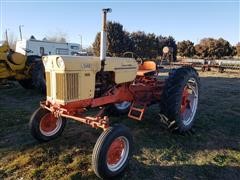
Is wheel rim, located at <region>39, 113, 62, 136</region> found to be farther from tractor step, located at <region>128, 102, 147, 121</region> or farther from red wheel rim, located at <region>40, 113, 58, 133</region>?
tractor step, located at <region>128, 102, 147, 121</region>

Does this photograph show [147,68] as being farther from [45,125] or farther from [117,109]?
[45,125]

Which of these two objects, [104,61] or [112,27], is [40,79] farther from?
[112,27]

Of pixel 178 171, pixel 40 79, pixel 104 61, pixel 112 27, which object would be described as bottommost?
pixel 178 171

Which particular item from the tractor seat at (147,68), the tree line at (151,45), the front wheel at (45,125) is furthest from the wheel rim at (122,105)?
the tree line at (151,45)

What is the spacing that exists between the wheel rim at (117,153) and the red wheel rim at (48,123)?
1564mm

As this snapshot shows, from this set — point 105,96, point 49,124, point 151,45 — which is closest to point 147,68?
point 105,96

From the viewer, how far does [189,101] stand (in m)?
5.90

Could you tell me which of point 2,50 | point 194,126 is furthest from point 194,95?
point 2,50

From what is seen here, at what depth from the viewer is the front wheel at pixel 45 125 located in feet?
15.8

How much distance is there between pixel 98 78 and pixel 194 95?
7.84 feet

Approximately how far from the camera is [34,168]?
4.08 metres

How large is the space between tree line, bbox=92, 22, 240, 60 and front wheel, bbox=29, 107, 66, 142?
877 inches

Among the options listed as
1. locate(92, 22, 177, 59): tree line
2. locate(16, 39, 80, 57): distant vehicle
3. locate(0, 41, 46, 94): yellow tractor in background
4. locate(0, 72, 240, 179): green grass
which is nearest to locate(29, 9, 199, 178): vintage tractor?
locate(0, 72, 240, 179): green grass

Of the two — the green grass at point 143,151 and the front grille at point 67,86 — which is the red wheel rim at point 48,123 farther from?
the front grille at point 67,86
